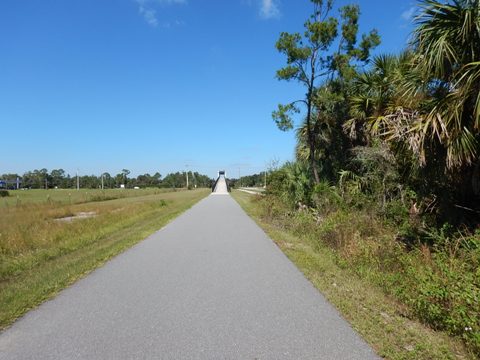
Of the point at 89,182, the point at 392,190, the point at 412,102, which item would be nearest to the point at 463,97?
the point at 412,102

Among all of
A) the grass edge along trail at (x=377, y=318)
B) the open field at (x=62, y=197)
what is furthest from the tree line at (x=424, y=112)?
the open field at (x=62, y=197)

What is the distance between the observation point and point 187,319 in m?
5.13

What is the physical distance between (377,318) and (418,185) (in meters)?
5.80

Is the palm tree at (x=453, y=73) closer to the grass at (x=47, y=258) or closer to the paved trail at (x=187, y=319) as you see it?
the paved trail at (x=187, y=319)

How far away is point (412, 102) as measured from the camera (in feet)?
32.1

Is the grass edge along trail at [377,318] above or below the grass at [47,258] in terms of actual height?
below

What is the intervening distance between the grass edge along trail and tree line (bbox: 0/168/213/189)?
14950 cm

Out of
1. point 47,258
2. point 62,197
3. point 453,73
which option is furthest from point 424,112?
point 62,197

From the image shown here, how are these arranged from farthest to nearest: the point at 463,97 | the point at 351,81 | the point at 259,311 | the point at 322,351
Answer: the point at 351,81 → the point at 463,97 → the point at 259,311 → the point at 322,351

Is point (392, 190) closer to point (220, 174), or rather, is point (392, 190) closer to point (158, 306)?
point (158, 306)

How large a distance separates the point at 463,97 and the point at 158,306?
5.85 meters

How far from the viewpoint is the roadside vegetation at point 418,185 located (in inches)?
224

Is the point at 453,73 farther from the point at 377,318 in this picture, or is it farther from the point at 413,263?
the point at 377,318

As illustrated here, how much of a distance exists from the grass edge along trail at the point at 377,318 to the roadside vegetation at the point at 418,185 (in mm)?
169
